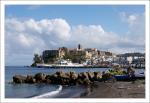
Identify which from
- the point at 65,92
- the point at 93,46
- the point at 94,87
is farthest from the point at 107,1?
the point at 94,87

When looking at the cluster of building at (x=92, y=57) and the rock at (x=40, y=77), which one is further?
the rock at (x=40, y=77)

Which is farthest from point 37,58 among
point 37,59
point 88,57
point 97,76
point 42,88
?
point 97,76

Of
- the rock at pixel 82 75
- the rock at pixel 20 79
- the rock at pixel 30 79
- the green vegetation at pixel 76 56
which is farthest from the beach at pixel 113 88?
the rock at pixel 20 79

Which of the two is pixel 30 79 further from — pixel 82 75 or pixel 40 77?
pixel 82 75

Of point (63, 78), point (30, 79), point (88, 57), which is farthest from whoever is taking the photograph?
point (30, 79)

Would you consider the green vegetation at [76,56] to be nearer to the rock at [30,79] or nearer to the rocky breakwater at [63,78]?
the rocky breakwater at [63,78]

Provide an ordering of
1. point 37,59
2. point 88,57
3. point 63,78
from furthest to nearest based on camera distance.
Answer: point 63,78, point 88,57, point 37,59

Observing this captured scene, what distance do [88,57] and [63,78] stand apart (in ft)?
8.68

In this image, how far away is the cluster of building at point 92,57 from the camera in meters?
10.8

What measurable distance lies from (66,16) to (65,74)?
3.72 metres

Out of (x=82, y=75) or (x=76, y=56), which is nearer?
(x=76, y=56)

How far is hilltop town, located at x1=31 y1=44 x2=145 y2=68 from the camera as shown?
10.8 meters

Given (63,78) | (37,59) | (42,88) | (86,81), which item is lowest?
(42,88)

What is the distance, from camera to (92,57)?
1142cm
